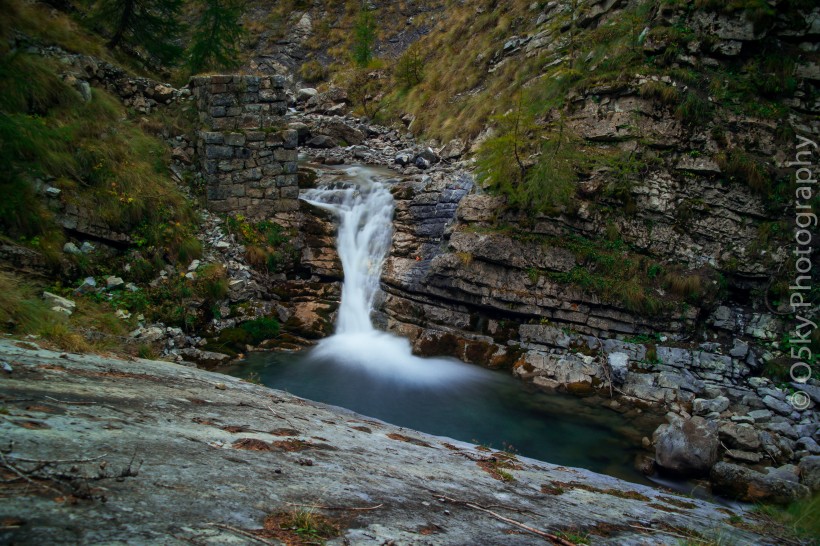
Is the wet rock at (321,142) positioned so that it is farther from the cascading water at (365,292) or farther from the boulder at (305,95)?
the boulder at (305,95)

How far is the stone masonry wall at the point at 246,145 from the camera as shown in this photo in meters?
13.1

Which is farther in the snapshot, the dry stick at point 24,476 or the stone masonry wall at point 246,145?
the stone masonry wall at point 246,145

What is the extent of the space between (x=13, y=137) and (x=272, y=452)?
946 centimetres

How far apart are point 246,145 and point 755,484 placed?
45.0 ft

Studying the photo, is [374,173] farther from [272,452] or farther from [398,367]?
[272,452]

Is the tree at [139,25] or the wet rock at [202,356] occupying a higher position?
the tree at [139,25]

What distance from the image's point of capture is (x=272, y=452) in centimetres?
343

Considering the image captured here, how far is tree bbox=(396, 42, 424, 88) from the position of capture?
26.0 m

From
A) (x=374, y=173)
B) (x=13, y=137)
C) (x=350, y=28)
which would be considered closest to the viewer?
(x=13, y=137)

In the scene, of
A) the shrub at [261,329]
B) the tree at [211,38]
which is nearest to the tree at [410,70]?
the tree at [211,38]

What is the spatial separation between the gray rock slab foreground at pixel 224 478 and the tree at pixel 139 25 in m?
14.7

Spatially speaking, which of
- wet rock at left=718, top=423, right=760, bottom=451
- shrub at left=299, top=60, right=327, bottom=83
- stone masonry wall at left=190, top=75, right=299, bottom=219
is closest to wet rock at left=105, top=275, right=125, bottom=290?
stone masonry wall at left=190, top=75, right=299, bottom=219

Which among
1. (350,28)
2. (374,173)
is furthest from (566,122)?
(350,28)

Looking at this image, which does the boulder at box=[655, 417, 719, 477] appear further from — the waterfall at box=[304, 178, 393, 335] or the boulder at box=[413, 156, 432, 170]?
the boulder at box=[413, 156, 432, 170]
